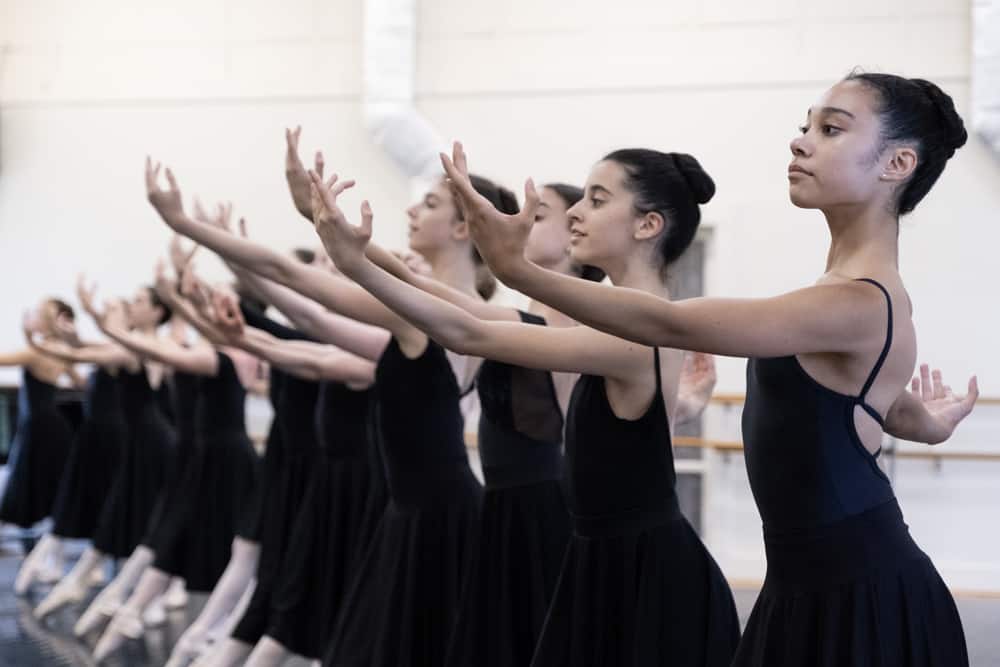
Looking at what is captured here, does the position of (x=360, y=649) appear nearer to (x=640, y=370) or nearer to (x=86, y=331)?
(x=640, y=370)

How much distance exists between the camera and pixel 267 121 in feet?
24.6

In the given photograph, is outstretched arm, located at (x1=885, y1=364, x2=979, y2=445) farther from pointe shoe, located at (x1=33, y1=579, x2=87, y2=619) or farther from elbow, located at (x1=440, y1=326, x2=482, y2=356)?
pointe shoe, located at (x1=33, y1=579, x2=87, y2=619)

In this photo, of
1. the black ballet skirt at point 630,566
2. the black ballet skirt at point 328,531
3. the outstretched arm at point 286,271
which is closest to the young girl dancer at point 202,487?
the black ballet skirt at point 328,531

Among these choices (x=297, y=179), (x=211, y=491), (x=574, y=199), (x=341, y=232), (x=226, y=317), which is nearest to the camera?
(x=341, y=232)

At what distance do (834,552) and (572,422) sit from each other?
60cm

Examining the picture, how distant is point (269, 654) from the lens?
11.0 feet

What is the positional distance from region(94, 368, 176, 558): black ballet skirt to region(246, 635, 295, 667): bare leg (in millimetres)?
2103

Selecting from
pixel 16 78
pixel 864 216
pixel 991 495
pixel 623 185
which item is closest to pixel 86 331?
pixel 16 78

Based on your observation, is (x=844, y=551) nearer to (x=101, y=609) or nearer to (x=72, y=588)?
(x=101, y=609)

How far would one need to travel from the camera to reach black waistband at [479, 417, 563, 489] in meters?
2.61

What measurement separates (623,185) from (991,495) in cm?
399

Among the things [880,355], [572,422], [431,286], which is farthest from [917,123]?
[431,286]

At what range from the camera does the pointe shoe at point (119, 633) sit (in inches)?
175

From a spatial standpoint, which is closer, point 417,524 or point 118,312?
point 417,524
